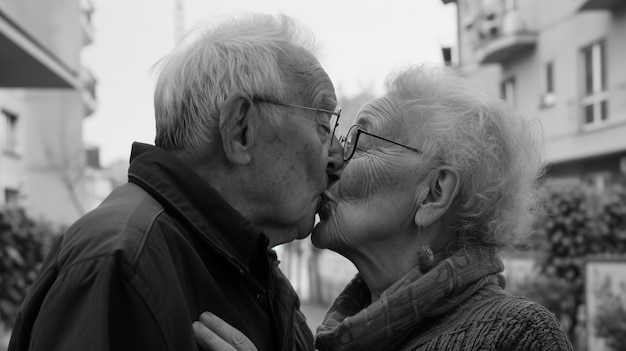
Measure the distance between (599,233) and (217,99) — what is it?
9.13 meters

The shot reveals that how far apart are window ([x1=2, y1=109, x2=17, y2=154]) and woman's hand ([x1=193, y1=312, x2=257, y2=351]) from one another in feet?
84.7

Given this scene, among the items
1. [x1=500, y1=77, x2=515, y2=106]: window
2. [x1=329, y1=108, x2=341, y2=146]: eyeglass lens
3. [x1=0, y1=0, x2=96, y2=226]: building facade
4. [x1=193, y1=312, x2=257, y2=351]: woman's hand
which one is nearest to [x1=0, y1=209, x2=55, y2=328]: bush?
[x1=0, y1=0, x2=96, y2=226]: building facade

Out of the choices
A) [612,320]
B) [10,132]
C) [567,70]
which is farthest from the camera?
[10,132]

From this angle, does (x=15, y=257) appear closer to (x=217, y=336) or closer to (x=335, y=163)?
(x=335, y=163)

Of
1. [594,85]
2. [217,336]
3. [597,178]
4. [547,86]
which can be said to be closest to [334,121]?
[217,336]

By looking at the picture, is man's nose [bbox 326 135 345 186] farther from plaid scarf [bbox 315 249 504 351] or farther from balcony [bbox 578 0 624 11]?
balcony [bbox 578 0 624 11]

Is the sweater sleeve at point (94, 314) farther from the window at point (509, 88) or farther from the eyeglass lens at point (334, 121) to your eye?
the window at point (509, 88)

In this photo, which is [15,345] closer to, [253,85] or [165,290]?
[165,290]

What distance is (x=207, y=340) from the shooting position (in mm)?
1964

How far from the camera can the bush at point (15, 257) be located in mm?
11023

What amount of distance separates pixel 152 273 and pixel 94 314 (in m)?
0.17

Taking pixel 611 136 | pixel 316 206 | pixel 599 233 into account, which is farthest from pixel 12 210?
pixel 611 136

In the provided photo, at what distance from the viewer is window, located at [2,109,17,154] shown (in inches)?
1029

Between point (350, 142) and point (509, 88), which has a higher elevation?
point (350, 142)
